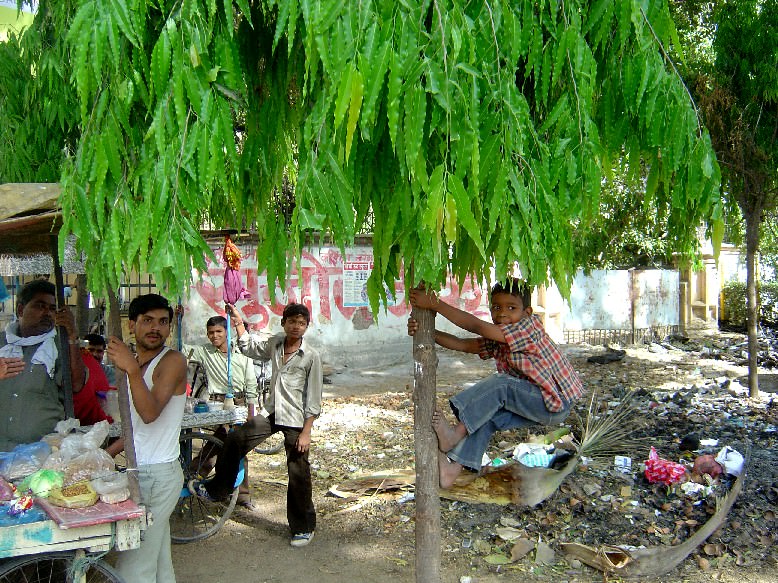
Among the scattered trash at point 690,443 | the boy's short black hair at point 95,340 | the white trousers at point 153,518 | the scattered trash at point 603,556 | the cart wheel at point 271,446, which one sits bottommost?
the cart wheel at point 271,446

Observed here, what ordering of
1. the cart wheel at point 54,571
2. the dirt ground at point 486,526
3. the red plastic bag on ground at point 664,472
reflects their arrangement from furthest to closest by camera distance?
the red plastic bag on ground at point 664,472
the dirt ground at point 486,526
the cart wheel at point 54,571

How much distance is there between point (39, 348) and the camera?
4.61 meters

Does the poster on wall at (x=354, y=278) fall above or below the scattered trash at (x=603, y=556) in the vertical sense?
above

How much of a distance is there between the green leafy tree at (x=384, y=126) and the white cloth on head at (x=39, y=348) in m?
2.21

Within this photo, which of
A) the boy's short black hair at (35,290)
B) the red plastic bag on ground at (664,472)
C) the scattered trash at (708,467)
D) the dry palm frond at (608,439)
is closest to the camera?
the boy's short black hair at (35,290)

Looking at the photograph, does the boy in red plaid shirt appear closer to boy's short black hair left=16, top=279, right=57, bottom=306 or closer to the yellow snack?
the yellow snack

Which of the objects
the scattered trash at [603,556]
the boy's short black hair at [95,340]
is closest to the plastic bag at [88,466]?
the boy's short black hair at [95,340]

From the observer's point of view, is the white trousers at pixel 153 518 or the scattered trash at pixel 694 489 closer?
the white trousers at pixel 153 518

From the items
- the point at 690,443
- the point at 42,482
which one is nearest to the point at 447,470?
the point at 42,482

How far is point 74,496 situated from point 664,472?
463cm

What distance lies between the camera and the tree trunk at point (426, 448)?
3332mm

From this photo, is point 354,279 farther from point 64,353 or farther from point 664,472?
point 64,353

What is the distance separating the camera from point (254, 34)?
3170 mm

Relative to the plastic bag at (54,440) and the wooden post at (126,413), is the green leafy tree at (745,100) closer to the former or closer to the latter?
the wooden post at (126,413)
